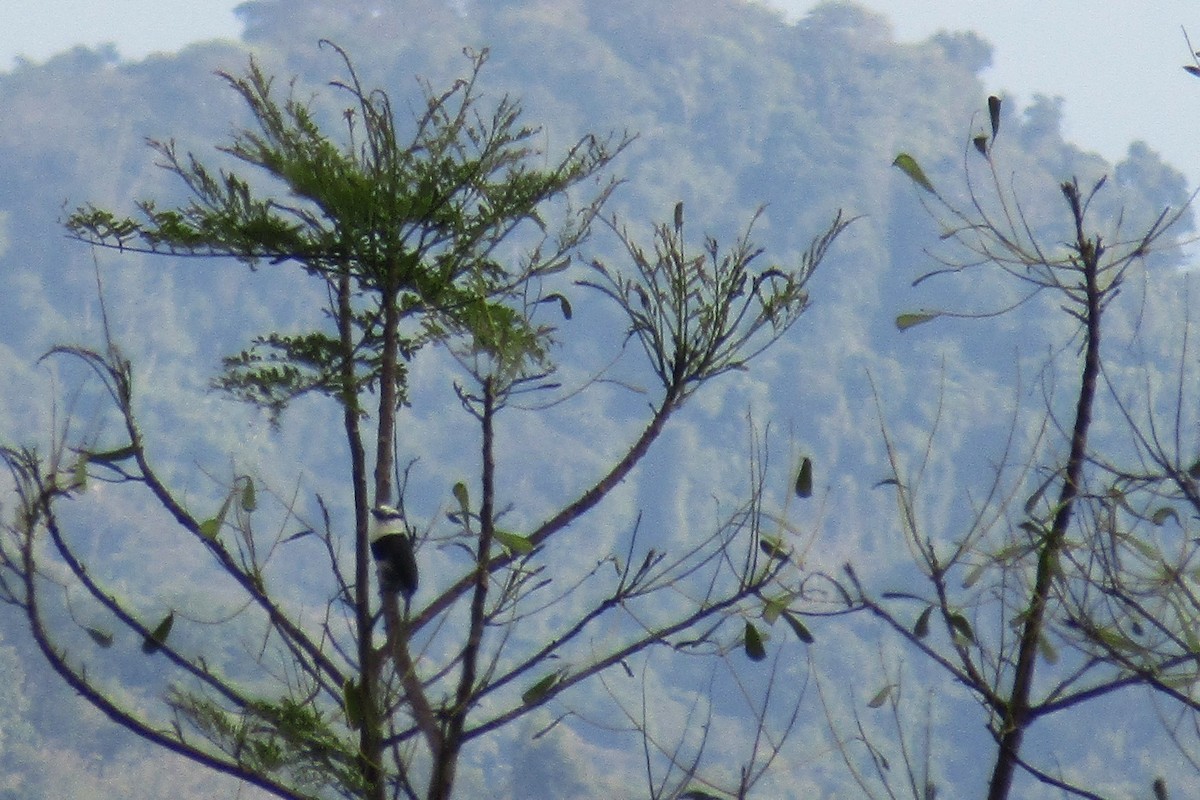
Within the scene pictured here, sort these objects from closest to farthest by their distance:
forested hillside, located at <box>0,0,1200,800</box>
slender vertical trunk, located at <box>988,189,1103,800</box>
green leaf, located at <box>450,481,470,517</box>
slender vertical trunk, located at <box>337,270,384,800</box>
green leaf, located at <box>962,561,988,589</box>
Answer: slender vertical trunk, located at <box>988,189,1103,800</box>
green leaf, located at <box>962,561,988,589</box>
slender vertical trunk, located at <box>337,270,384,800</box>
green leaf, located at <box>450,481,470,517</box>
forested hillside, located at <box>0,0,1200,800</box>

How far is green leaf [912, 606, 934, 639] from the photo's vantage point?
2.32 metres

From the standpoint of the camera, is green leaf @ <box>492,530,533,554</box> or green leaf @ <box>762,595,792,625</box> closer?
green leaf @ <box>762,595,792,625</box>

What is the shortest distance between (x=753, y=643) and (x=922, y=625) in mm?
337

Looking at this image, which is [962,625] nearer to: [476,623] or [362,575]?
[476,623]

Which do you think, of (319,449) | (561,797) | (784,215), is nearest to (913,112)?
(784,215)

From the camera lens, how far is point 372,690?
2629mm

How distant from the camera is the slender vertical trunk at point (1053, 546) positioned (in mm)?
2156

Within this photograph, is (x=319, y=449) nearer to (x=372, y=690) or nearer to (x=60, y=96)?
(x=60, y=96)

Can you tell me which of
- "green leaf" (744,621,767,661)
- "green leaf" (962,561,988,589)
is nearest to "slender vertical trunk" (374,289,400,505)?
"green leaf" (744,621,767,661)

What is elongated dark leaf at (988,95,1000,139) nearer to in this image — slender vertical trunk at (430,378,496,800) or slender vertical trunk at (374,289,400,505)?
slender vertical trunk at (430,378,496,800)

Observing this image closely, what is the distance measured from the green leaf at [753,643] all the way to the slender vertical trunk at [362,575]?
27.5 inches

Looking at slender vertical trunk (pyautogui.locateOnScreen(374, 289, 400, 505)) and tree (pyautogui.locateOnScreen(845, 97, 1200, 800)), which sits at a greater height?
slender vertical trunk (pyautogui.locateOnScreen(374, 289, 400, 505))

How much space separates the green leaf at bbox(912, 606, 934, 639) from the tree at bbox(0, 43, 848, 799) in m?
0.22

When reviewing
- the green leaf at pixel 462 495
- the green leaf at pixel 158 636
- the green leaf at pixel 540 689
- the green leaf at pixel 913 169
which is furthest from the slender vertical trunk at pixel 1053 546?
the green leaf at pixel 158 636
